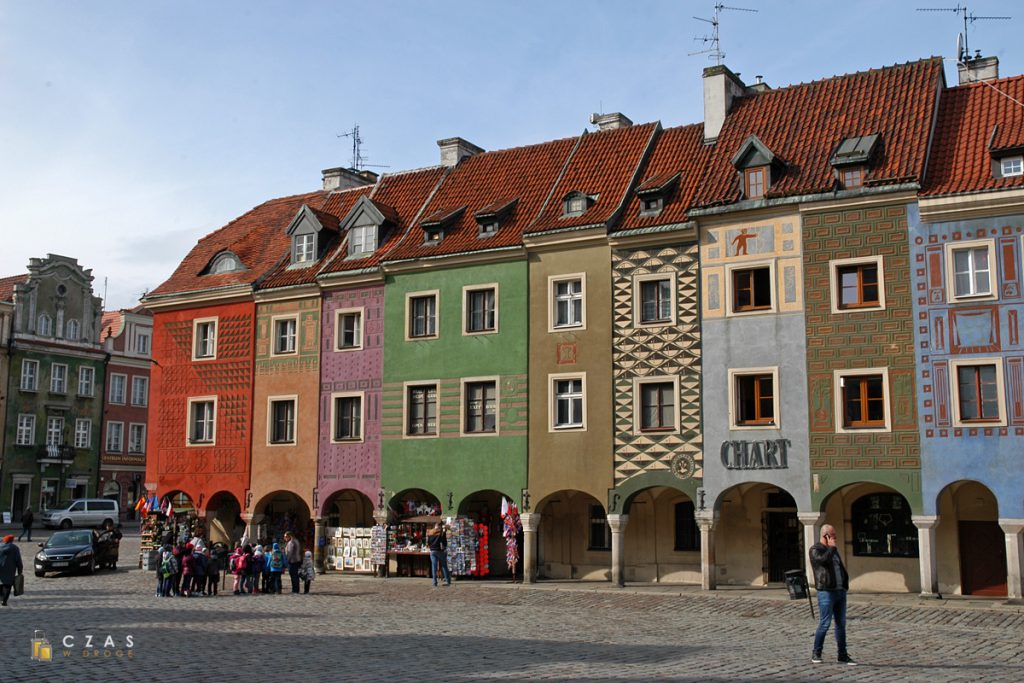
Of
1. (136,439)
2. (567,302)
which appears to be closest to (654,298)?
(567,302)

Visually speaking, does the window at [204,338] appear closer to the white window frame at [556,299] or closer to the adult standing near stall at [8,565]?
the white window frame at [556,299]

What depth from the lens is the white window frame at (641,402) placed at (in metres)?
29.7

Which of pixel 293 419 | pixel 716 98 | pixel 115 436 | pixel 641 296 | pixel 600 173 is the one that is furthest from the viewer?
pixel 115 436

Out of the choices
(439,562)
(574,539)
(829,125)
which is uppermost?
(829,125)

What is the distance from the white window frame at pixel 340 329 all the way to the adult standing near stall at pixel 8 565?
13.9 metres

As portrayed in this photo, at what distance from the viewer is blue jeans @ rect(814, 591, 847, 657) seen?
15.4 metres

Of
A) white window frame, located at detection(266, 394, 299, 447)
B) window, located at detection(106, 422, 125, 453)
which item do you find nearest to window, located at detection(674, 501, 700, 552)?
white window frame, located at detection(266, 394, 299, 447)

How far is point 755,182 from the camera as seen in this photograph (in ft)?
97.0

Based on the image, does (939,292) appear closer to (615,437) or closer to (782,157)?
(782,157)

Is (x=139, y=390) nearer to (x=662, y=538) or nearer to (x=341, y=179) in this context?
(x=341, y=179)

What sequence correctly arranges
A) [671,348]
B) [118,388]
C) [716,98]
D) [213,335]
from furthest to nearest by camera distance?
[118,388]
[213,335]
[716,98]
[671,348]

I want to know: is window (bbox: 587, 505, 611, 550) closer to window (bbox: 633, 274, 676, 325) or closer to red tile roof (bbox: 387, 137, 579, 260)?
window (bbox: 633, 274, 676, 325)

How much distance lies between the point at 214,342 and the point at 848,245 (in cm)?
2219

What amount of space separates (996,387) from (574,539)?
12.9m
